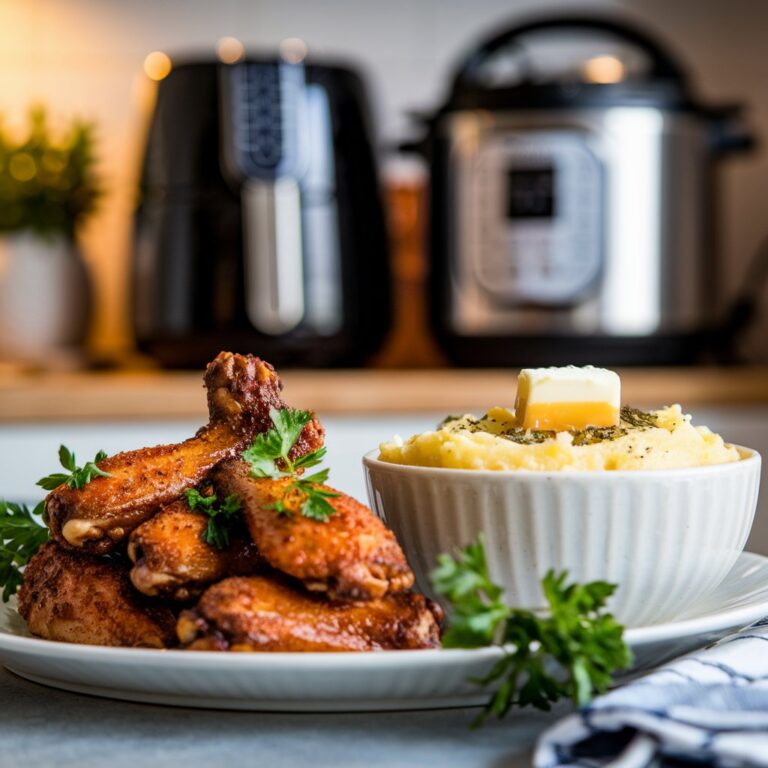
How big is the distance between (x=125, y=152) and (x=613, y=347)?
1096mm

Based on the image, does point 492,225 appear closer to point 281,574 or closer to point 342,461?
point 342,461

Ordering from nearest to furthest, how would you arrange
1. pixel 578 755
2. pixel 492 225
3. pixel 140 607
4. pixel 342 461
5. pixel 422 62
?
pixel 578 755
pixel 140 607
pixel 342 461
pixel 492 225
pixel 422 62

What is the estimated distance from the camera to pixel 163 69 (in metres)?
1.98

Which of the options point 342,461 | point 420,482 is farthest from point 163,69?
point 420,482

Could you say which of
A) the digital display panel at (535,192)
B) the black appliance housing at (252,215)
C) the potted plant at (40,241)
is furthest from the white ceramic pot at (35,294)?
the digital display panel at (535,192)

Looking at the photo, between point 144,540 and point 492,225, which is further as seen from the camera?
point 492,225

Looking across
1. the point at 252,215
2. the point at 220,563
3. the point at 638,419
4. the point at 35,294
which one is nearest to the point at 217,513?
the point at 220,563

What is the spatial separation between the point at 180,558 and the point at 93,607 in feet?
0.20

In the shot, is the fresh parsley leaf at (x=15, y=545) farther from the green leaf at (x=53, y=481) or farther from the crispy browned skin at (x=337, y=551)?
the crispy browned skin at (x=337, y=551)

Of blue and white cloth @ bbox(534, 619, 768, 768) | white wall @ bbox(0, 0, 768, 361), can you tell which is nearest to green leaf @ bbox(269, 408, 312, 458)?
blue and white cloth @ bbox(534, 619, 768, 768)

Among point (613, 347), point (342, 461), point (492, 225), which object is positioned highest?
point (492, 225)

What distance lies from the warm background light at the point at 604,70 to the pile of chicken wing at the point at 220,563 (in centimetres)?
144

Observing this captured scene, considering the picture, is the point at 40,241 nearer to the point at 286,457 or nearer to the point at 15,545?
the point at 15,545

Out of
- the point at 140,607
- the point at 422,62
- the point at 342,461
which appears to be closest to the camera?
the point at 140,607
